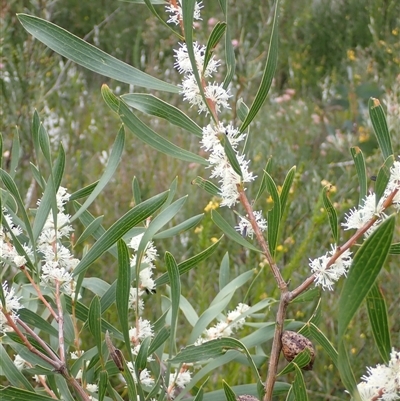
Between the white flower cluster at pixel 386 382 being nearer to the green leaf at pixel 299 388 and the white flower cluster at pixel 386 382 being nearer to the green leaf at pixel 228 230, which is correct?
the green leaf at pixel 299 388

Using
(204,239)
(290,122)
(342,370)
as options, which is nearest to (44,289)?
(342,370)

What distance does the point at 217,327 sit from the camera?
2.17 ft

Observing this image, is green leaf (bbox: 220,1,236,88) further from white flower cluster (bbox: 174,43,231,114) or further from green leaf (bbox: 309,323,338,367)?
green leaf (bbox: 309,323,338,367)

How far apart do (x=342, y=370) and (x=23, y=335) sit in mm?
258

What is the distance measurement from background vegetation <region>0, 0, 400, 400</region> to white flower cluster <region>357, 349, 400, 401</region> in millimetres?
589

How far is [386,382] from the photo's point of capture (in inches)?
16.1

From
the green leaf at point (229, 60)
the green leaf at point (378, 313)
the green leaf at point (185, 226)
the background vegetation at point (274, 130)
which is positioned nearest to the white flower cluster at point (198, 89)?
the green leaf at point (229, 60)

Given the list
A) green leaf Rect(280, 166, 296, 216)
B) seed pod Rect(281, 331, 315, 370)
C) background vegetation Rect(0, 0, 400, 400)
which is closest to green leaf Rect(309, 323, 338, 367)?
A: seed pod Rect(281, 331, 315, 370)

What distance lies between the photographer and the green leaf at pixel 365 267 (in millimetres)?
316

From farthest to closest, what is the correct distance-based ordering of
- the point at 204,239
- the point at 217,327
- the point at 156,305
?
1. the point at 156,305
2. the point at 204,239
3. the point at 217,327

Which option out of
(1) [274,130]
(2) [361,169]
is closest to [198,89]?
(2) [361,169]

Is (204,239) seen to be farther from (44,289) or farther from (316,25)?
(316,25)

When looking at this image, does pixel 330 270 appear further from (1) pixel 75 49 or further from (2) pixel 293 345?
(1) pixel 75 49

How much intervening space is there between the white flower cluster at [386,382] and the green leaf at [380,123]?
0.51 ft
